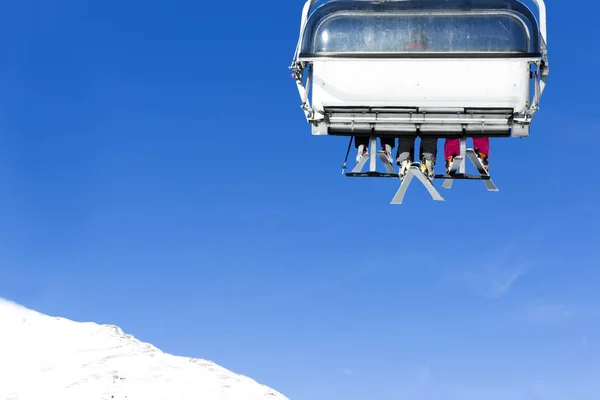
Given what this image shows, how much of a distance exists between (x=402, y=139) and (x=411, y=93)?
139cm

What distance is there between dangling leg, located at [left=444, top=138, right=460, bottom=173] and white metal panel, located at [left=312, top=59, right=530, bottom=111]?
133 cm

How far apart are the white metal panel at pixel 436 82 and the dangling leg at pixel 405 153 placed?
3.92ft

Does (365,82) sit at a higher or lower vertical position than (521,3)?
lower

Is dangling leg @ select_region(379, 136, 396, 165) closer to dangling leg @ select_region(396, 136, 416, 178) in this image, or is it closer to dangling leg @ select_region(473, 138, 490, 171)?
dangling leg @ select_region(396, 136, 416, 178)

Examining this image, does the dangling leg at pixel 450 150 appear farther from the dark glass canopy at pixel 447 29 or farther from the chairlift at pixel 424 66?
the dark glass canopy at pixel 447 29

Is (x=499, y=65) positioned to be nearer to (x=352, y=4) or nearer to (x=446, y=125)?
(x=446, y=125)

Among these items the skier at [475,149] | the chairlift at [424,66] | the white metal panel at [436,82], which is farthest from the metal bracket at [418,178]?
the white metal panel at [436,82]

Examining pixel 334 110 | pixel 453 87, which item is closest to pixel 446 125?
pixel 453 87

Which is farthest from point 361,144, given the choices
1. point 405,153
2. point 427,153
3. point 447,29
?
point 447,29

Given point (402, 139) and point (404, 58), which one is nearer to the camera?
point (404, 58)

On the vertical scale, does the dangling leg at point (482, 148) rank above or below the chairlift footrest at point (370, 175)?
above

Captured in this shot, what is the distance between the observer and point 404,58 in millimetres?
20641

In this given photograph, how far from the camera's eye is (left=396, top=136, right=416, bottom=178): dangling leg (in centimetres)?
2195

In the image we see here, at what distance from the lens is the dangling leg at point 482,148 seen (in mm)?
22156
